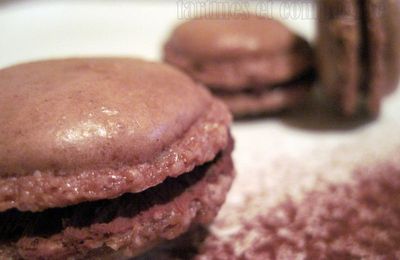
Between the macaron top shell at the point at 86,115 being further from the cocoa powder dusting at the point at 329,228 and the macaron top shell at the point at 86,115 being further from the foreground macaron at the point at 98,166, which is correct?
the cocoa powder dusting at the point at 329,228

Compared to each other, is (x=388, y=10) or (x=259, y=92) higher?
(x=388, y=10)

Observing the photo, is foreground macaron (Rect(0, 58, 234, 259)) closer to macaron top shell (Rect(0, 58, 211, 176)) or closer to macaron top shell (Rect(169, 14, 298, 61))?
macaron top shell (Rect(0, 58, 211, 176))

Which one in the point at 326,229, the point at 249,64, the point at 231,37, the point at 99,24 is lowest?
the point at 326,229

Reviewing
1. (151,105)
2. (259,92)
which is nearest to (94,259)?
(151,105)

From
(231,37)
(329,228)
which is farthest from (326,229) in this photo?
(231,37)

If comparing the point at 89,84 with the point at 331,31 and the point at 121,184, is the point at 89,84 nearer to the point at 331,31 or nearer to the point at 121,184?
the point at 121,184

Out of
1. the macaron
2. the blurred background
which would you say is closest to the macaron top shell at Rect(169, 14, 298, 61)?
the macaron

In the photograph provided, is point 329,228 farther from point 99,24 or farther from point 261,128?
point 99,24
